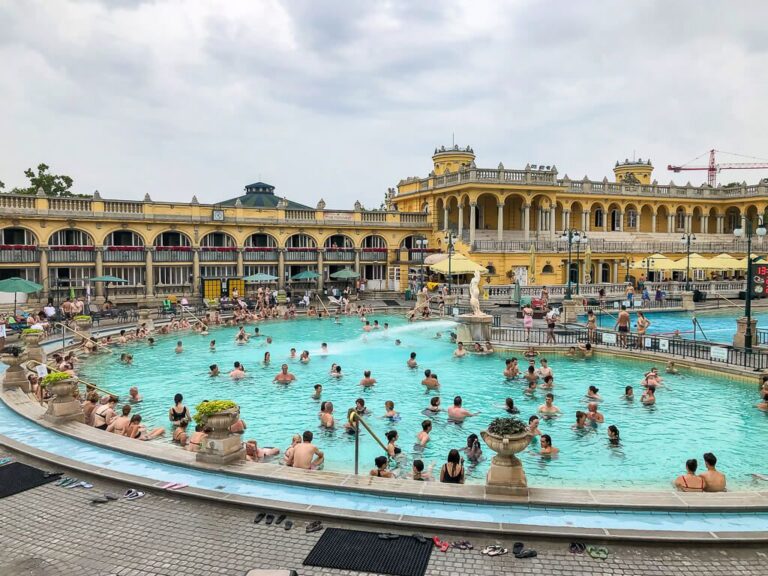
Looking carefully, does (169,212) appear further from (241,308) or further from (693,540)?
(693,540)

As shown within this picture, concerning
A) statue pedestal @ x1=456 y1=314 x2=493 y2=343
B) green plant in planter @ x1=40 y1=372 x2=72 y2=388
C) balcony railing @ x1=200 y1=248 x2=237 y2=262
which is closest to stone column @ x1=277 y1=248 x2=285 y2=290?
balcony railing @ x1=200 y1=248 x2=237 y2=262

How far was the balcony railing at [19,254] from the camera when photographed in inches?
1394

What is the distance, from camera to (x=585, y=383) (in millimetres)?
19844

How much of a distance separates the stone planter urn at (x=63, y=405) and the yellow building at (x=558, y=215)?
33293 mm

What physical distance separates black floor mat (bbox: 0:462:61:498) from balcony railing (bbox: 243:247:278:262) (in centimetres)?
3365

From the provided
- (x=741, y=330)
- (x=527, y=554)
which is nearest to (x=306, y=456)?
(x=527, y=554)

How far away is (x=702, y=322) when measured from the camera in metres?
33.7

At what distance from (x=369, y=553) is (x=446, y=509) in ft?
5.21

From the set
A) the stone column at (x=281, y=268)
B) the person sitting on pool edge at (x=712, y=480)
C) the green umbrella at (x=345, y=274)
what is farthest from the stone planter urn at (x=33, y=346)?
the green umbrella at (x=345, y=274)

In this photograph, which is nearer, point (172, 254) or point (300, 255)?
point (172, 254)

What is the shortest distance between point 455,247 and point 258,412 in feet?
100

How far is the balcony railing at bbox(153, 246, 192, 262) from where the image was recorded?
4072 centimetres

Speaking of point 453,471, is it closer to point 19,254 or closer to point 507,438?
point 507,438

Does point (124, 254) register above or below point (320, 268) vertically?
above
